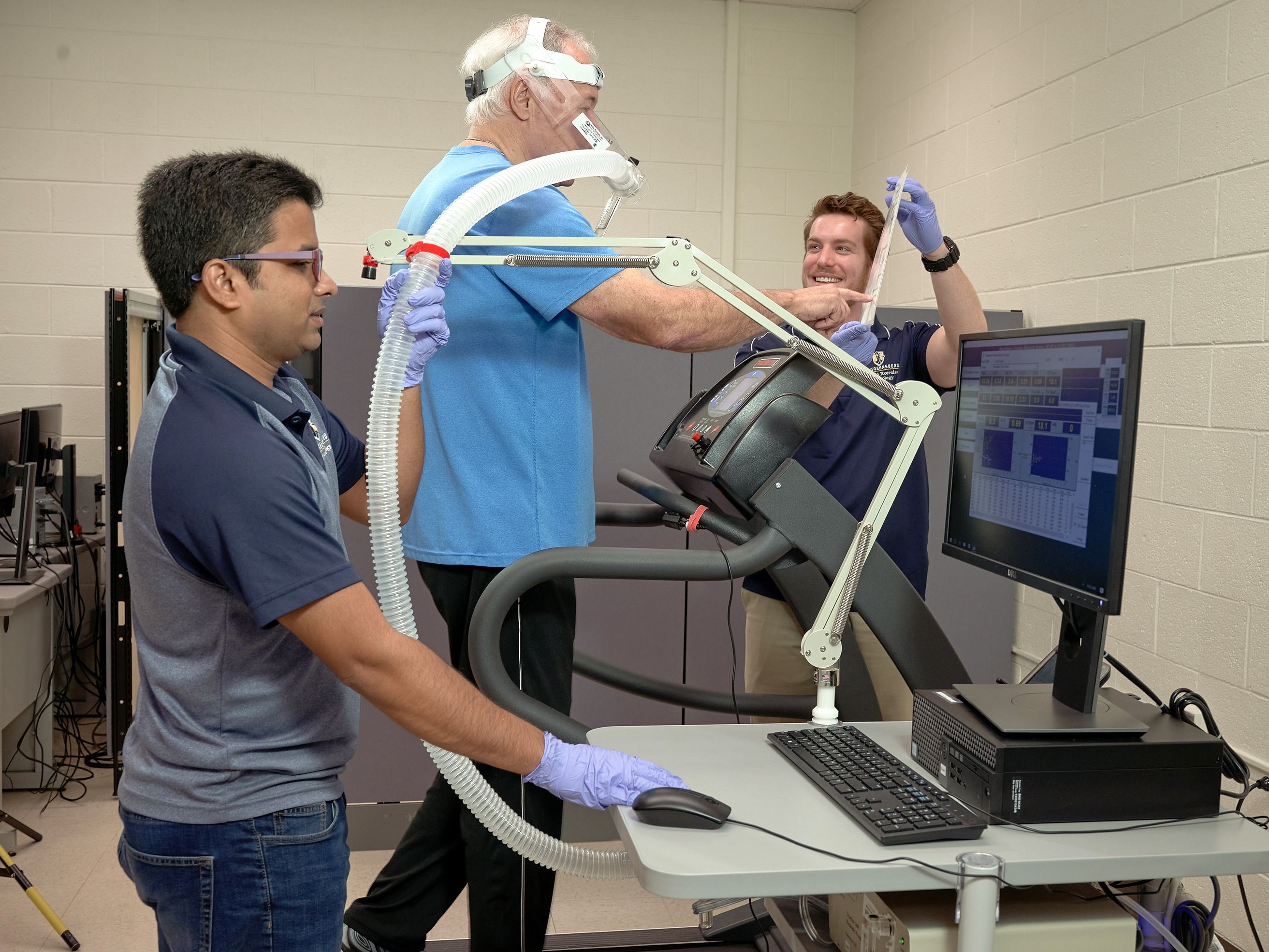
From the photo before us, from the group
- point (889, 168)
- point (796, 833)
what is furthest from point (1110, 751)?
point (889, 168)

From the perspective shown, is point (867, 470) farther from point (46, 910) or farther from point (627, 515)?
point (46, 910)

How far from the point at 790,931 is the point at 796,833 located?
0.41 metres

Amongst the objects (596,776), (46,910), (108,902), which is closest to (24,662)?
(108,902)

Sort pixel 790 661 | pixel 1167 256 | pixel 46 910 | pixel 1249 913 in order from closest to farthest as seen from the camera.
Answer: pixel 1249 913 → pixel 790 661 → pixel 46 910 → pixel 1167 256

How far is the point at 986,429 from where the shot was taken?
148 centimetres

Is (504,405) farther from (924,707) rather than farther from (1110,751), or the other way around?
(1110,751)

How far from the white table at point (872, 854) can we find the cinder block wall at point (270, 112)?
3648 mm

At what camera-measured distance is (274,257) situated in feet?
4.14

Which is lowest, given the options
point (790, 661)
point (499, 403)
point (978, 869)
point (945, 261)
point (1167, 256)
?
point (790, 661)

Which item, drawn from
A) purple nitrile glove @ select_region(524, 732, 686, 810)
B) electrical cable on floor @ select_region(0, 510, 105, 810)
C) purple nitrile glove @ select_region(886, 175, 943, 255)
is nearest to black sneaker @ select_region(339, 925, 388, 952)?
purple nitrile glove @ select_region(524, 732, 686, 810)

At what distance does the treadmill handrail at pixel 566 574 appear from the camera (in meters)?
1.40

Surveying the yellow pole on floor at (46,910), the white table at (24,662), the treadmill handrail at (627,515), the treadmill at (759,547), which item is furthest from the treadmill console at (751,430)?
the white table at (24,662)

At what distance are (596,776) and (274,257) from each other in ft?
2.39

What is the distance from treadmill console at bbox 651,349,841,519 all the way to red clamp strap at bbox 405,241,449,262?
0.45 m
